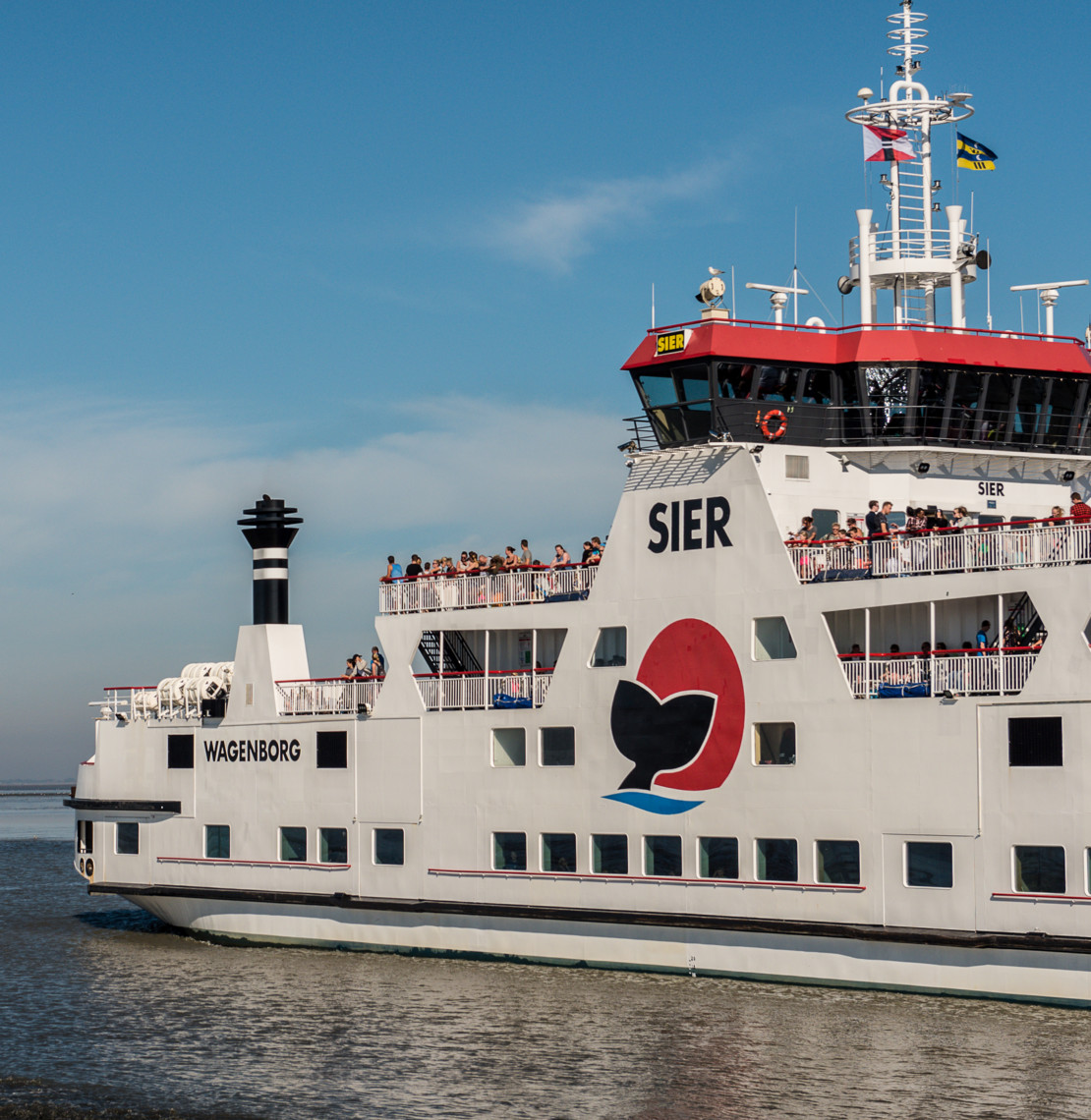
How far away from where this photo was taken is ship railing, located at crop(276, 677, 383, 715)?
2825cm

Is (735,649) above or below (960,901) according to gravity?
above

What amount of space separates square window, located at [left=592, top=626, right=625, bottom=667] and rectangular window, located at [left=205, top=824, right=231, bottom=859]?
→ 28.6 ft

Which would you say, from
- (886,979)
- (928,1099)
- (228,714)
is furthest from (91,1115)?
(228,714)

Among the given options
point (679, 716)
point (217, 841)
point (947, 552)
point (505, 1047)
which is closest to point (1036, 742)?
point (947, 552)

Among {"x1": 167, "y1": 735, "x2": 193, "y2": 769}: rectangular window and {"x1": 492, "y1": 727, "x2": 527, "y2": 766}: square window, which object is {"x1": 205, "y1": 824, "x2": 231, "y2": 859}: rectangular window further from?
{"x1": 492, "y1": 727, "x2": 527, "y2": 766}: square window

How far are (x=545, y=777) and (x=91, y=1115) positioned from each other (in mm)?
10009

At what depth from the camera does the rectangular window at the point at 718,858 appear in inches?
909

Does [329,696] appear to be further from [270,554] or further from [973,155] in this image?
[973,155]

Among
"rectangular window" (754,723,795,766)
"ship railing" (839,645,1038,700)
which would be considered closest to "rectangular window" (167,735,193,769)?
"rectangular window" (754,723,795,766)

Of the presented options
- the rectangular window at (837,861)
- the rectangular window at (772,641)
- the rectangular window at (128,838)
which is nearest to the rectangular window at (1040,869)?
the rectangular window at (837,861)

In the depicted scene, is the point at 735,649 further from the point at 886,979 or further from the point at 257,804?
the point at 257,804

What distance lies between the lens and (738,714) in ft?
76.3

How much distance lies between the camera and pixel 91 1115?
56.0 feet

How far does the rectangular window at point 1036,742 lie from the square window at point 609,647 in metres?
6.54
